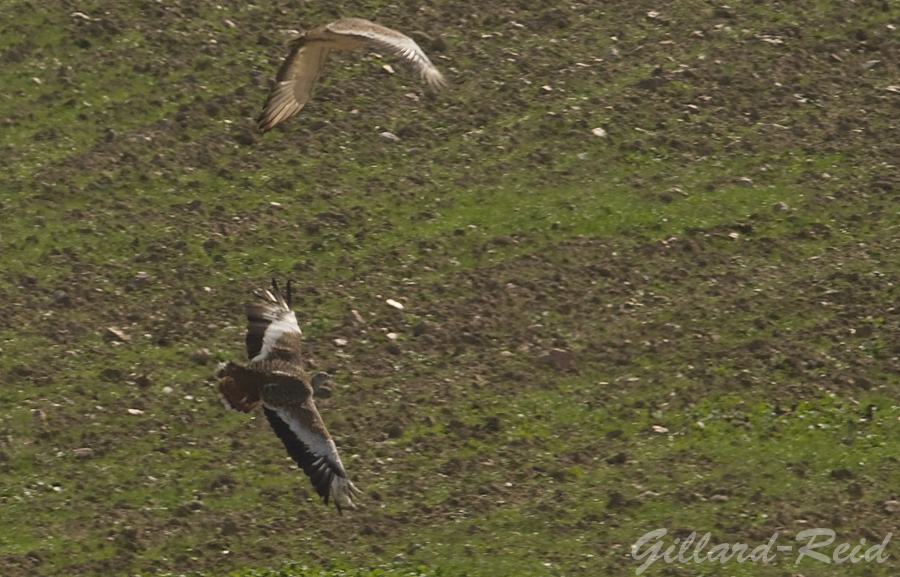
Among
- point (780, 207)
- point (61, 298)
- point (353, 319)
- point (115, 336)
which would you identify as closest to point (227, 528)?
point (115, 336)

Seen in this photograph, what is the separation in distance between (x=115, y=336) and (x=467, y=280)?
3.91 meters

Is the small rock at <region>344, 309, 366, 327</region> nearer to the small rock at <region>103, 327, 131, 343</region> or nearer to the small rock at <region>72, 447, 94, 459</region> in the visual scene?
the small rock at <region>103, 327, 131, 343</region>

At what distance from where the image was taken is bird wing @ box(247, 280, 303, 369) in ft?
49.2

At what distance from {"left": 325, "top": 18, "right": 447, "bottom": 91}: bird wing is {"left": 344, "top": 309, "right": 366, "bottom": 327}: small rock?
4109 millimetres

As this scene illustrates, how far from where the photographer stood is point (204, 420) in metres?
16.8

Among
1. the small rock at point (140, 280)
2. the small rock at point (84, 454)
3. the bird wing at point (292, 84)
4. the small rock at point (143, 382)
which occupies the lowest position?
the small rock at point (140, 280)

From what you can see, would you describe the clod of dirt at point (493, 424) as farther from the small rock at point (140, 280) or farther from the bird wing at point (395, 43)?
the small rock at point (140, 280)

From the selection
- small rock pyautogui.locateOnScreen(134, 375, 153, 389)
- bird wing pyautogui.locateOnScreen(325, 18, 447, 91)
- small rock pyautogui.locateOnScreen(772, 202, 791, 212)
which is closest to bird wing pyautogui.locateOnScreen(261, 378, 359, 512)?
bird wing pyautogui.locateOnScreen(325, 18, 447, 91)

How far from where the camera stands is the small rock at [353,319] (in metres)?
18.4

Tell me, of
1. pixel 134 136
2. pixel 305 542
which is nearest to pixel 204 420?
pixel 305 542

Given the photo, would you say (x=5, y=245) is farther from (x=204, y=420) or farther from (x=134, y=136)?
(x=204, y=420)

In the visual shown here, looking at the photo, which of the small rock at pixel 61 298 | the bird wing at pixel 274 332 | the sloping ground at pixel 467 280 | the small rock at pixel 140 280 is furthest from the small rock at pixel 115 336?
the bird wing at pixel 274 332

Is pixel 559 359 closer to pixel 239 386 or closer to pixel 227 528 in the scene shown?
pixel 227 528

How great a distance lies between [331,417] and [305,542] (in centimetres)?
205
